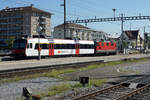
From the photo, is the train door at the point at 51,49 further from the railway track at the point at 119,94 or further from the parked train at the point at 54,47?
the railway track at the point at 119,94

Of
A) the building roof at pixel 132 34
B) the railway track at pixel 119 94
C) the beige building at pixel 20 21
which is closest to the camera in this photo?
the railway track at pixel 119 94

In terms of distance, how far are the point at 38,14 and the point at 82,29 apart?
21.8 meters

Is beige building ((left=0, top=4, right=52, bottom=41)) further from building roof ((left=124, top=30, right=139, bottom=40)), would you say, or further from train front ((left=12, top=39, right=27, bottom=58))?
train front ((left=12, top=39, right=27, bottom=58))

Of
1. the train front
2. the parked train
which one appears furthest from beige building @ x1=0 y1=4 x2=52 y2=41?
the train front

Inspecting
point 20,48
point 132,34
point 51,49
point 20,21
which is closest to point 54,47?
point 51,49

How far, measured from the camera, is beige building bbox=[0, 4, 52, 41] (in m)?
95.9

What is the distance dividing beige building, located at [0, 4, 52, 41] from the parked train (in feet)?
181

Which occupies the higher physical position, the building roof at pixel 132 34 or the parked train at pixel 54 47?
the building roof at pixel 132 34

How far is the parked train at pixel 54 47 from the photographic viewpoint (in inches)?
1179

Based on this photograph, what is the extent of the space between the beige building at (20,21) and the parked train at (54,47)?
55176 millimetres

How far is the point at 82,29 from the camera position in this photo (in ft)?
362

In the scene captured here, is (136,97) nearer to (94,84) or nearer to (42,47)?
(94,84)

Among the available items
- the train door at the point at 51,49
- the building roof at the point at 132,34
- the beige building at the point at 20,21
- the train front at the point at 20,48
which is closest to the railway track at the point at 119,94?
the train front at the point at 20,48

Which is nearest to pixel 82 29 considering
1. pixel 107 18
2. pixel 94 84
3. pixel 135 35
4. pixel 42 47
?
pixel 135 35
